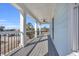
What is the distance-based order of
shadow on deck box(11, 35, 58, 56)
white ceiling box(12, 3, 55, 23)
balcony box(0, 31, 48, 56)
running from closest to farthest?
balcony box(0, 31, 48, 56) < shadow on deck box(11, 35, 58, 56) < white ceiling box(12, 3, 55, 23)

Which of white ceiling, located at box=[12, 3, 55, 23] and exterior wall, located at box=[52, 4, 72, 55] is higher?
white ceiling, located at box=[12, 3, 55, 23]

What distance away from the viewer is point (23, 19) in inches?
328

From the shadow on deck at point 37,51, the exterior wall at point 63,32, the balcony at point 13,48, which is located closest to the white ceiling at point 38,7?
the exterior wall at point 63,32

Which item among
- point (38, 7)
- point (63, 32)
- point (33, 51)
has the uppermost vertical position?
point (38, 7)

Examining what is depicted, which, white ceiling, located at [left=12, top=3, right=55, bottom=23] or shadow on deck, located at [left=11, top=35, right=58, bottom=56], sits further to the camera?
white ceiling, located at [left=12, top=3, right=55, bottom=23]

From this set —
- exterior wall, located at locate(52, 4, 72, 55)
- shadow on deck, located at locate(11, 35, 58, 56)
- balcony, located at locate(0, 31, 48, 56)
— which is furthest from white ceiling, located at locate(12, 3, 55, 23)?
shadow on deck, located at locate(11, 35, 58, 56)

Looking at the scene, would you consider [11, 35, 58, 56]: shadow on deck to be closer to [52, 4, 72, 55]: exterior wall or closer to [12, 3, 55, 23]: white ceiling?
[52, 4, 72, 55]: exterior wall

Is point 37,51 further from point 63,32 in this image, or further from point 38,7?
point 38,7

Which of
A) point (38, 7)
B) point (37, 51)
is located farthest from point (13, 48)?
point (38, 7)

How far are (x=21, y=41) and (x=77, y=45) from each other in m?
6.19

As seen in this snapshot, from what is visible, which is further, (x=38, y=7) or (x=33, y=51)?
(x=38, y=7)

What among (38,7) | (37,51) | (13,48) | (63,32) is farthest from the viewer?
(38,7)

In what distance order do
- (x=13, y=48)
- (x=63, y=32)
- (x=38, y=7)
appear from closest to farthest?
→ (x=63, y=32) < (x=13, y=48) < (x=38, y=7)

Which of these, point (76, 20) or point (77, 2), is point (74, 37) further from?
point (77, 2)
